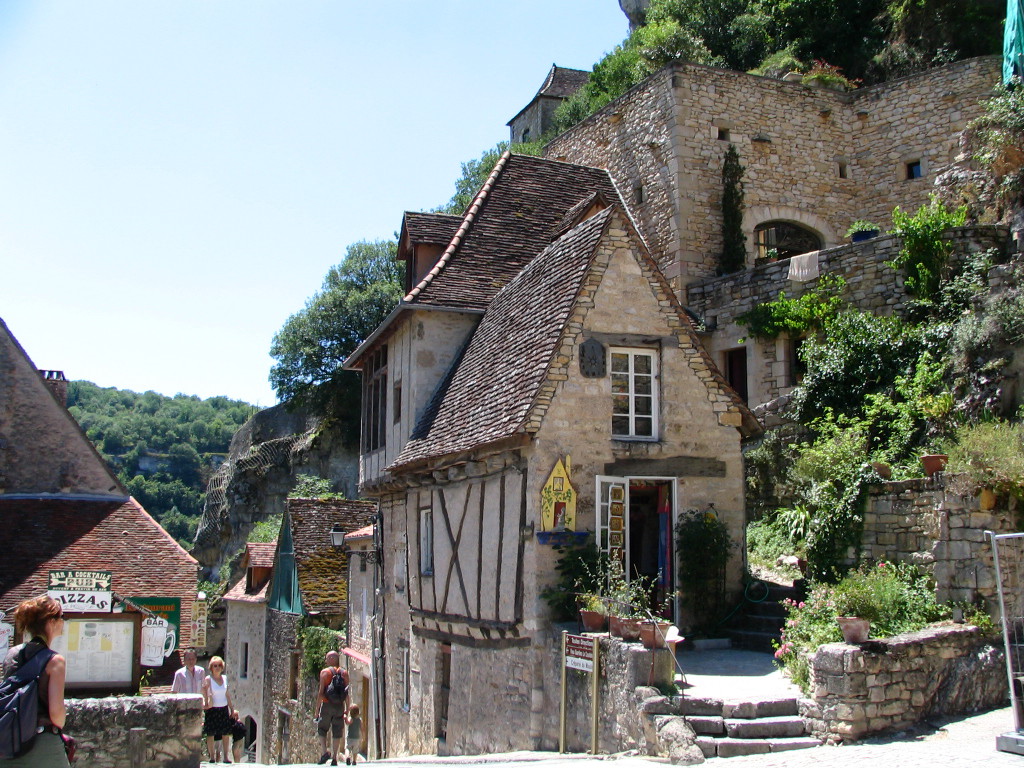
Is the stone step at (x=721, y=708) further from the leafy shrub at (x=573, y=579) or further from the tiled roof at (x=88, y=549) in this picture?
the tiled roof at (x=88, y=549)

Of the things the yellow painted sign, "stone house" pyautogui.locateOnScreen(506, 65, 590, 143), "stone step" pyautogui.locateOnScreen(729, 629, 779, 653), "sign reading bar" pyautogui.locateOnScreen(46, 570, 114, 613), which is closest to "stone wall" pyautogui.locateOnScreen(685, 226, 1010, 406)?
"stone step" pyautogui.locateOnScreen(729, 629, 779, 653)

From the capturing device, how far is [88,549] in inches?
607

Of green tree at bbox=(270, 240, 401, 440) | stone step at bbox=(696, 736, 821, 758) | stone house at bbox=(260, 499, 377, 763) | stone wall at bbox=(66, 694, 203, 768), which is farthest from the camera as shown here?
green tree at bbox=(270, 240, 401, 440)

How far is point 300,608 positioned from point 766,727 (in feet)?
46.1

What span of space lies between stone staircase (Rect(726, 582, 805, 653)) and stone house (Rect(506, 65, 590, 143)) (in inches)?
1262

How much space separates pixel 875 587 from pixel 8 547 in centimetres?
1286

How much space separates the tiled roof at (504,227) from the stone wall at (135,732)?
773 centimetres

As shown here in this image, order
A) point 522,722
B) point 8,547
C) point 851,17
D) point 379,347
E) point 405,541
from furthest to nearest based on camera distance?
point 851,17
point 379,347
point 8,547
point 405,541
point 522,722

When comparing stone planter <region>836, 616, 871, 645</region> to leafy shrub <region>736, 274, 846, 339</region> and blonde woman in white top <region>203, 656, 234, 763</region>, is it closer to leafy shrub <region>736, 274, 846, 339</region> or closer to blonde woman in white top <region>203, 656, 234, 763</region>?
blonde woman in white top <region>203, 656, 234, 763</region>

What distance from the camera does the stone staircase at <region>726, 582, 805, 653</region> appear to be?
1008 cm

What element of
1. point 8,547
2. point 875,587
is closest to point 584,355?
point 875,587

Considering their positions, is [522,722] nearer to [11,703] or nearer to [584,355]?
[584,355]

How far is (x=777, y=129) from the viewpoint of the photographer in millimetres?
20703

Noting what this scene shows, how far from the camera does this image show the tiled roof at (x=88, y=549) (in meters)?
14.6
